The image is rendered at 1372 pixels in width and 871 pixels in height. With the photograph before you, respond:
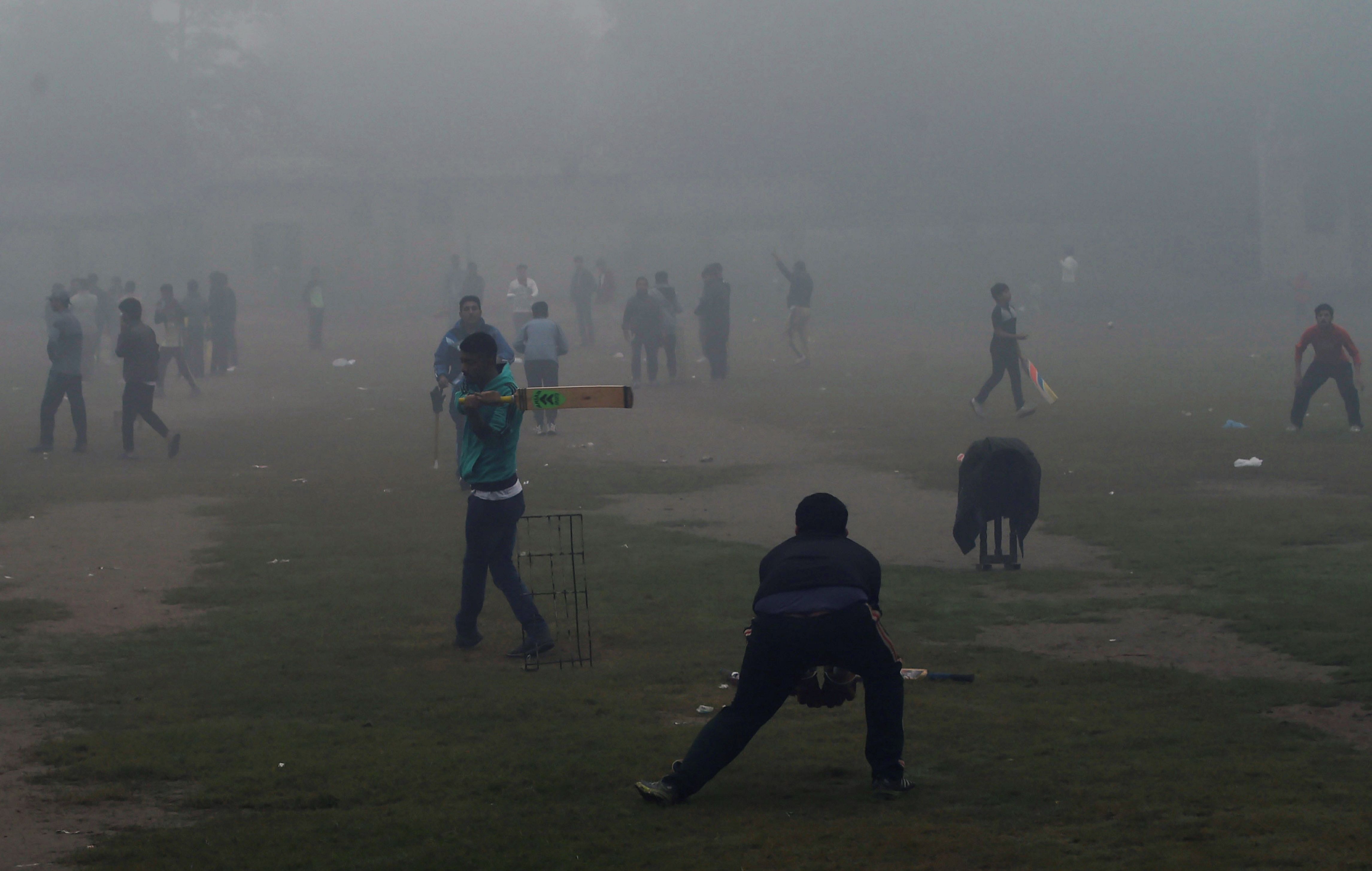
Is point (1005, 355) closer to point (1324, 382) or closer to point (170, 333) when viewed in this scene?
point (1324, 382)

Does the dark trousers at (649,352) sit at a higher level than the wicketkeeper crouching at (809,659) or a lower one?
higher

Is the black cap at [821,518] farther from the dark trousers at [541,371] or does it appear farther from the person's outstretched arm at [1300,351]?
the dark trousers at [541,371]

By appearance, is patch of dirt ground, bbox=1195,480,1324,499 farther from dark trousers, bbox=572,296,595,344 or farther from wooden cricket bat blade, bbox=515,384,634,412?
dark trousers, bbox=572,296,595,344

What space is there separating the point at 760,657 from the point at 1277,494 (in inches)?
335

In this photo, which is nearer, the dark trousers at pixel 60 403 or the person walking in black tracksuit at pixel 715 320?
the dark trousers at pixel 60 403

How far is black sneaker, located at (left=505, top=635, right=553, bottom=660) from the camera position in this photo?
744 cm

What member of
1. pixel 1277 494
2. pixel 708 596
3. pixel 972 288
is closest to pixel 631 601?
pixel 708 596

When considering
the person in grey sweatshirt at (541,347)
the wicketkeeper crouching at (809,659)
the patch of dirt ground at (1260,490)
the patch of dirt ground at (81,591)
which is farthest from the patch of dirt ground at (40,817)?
the person in grey sweatshirt at (541,347)

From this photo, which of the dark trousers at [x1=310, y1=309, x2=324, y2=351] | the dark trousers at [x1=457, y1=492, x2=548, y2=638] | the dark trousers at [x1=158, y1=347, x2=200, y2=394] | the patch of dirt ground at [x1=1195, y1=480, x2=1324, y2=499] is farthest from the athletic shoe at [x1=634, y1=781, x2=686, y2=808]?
the dark trousers at [x1=310, y1=309, x2=324, y2=351]

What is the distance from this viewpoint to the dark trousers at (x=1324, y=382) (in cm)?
1545

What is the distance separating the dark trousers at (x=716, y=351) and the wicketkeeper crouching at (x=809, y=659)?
1916 cm

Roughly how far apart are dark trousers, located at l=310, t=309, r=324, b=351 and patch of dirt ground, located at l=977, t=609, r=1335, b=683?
2628 cm

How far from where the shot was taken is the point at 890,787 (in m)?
5.12

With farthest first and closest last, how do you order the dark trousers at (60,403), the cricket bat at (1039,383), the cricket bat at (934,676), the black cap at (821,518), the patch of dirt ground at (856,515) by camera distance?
the cricket bat at (1039,383) < the dark trousers at (60,403) < the patch of dirt ground at (856,515) < the cricket bat at (934,676) < the black cap at (821,518)
